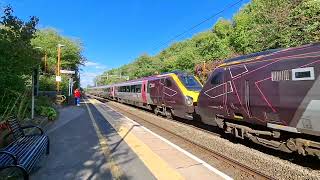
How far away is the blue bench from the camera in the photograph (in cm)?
637

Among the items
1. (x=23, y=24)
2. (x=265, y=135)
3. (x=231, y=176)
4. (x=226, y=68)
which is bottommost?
(x=231, y=176)

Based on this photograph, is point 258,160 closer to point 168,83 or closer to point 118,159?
point 118,159

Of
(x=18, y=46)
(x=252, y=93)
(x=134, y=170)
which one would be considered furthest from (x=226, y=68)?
(x=18, y=46)

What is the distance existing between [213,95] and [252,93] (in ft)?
8.13

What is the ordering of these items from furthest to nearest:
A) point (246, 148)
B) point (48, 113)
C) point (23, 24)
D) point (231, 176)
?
point (48, 113) → point (23, 24) → point (246, 148) → point (231, 176)

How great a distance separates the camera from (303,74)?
7949 millimetres

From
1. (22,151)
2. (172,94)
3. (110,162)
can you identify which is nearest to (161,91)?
(172,94)

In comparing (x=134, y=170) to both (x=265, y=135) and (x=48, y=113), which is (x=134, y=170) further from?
(x=48, y=113)

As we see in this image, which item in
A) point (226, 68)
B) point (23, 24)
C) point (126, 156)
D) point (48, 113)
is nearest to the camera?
point (126, 156)

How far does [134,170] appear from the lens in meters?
7.90

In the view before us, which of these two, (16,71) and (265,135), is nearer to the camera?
(265,135)

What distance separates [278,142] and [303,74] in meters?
2.08

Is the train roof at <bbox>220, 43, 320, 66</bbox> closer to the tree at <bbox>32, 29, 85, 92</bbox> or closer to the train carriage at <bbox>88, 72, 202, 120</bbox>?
the train carriage at <bbox>88, 72, 202, 120</bbox>

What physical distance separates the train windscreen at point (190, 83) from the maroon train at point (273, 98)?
5867 millimetres
